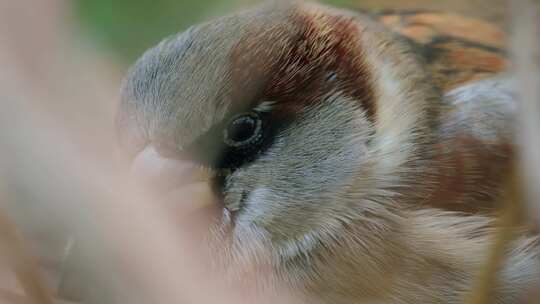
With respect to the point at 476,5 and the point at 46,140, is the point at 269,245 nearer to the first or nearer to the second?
the point at 46,140

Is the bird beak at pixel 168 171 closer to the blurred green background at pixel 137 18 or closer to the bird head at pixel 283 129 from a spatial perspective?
the bird head at pixel 283 129

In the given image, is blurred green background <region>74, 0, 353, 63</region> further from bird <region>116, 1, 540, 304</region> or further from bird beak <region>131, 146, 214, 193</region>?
bird beak <region>131, 146, 214, 193</region>

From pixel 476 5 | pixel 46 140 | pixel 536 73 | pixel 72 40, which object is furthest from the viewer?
pixel 476 5

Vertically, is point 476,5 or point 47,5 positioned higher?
point 476,5

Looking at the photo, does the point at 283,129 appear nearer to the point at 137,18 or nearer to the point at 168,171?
the point at 168,171

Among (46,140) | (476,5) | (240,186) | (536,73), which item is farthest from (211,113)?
(476,5)

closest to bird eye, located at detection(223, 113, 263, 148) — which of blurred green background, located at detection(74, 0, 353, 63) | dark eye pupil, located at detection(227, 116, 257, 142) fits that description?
dark eye pupil, located at detection(227, 116, 257, 142)

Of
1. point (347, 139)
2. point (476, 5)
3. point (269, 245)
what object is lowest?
point (269, 245)
